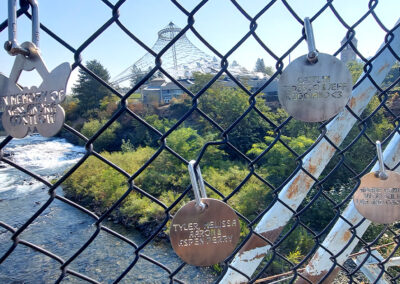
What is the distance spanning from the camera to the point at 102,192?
668 centimetres

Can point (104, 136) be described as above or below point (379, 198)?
below

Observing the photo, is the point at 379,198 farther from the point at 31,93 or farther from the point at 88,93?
the point at 88,93

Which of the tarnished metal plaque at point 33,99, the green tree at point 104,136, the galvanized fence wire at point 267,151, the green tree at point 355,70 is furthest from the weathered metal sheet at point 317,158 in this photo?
the green tree at point 104,136

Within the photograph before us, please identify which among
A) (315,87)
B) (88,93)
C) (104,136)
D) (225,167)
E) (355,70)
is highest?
(355,70)

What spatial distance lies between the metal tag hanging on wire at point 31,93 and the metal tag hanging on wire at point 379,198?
0.57m

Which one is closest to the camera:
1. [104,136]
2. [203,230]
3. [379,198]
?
[203,230]

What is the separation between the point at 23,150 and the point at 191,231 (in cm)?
1144

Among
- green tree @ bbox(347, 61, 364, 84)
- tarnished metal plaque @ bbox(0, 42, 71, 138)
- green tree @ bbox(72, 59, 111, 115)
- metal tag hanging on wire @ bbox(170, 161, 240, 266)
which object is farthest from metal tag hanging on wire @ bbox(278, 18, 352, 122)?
green tree @ bbox(72, 59, 111, 115)

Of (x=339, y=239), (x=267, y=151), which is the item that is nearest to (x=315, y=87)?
(x=267, y=151)

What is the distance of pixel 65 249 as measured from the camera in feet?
14.6

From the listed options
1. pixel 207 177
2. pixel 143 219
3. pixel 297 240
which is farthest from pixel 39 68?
pixel 207 177

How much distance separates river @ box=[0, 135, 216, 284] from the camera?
12.8ft

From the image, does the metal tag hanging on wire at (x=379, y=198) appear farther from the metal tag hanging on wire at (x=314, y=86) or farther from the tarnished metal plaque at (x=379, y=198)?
the metal tag hanging on wire at (x=314, y=86)

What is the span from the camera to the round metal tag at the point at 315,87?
1.52 feet
